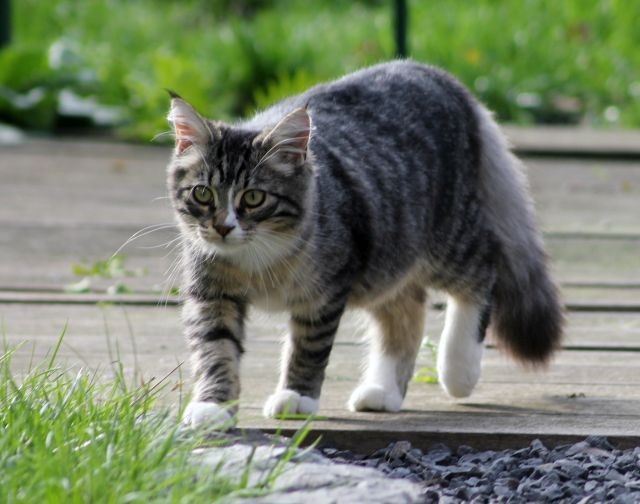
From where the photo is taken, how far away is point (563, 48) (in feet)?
36.1

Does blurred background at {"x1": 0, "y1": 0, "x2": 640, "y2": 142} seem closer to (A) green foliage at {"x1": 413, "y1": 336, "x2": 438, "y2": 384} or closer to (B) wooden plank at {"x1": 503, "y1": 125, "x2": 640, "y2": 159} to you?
(B) wooden plank at {"x1": 503, "y1": 125, "x2": 640, "y2": 159}

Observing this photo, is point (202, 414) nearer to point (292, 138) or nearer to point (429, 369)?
point (292, 138)

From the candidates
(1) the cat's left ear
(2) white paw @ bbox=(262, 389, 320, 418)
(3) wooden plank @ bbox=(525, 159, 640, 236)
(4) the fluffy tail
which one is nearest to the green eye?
(1) the cat's left ear

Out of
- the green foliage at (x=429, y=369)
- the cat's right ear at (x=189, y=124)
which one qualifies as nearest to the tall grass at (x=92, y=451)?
the cat's right ear at (x=189, y=124)

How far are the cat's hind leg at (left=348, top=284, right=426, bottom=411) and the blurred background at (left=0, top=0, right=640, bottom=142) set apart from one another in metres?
4.51

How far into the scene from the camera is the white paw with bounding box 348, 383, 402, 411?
390 centimetres

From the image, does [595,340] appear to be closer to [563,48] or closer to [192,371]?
[192,371]

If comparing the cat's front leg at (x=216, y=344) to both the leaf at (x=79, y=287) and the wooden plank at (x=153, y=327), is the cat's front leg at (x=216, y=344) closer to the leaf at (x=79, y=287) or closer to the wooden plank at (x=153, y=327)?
the wooden plank at (x=153, y=327)

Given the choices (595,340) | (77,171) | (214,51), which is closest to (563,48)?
(214,51)

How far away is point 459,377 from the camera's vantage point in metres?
4.01

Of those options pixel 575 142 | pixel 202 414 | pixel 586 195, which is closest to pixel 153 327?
pixel 202 414

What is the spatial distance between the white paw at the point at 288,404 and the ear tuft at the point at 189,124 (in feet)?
2.52

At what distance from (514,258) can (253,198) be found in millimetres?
1114

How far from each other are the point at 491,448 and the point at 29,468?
1371 mm
